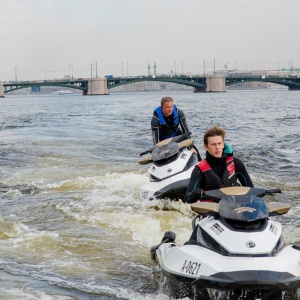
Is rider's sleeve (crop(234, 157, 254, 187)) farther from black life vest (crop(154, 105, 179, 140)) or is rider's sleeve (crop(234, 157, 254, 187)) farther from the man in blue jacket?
black life vest (crop(154, 105, 179, 140))

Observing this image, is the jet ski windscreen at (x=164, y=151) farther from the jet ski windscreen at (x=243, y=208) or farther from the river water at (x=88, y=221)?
the jet ski windscreen at (x=243, y=208)

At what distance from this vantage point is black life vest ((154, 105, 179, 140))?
1147 cm

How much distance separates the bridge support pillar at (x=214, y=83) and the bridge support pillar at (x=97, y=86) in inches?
812

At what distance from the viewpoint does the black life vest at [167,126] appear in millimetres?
11469

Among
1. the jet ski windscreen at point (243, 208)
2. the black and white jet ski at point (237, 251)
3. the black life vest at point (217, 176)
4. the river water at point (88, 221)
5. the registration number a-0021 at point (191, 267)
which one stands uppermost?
the black life vest at point (217, 176)

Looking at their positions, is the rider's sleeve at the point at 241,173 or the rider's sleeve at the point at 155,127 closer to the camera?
the rider's sleeve at the point at 241,173

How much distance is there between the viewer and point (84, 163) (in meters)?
17.0

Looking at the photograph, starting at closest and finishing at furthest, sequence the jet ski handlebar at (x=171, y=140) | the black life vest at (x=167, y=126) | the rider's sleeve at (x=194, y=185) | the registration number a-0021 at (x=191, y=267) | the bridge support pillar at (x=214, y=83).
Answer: the registration number a-0021 at (x=191, y=267), the rider's sleeve at (x=194, y=185), the jet ski handlebar at (x=171, y=140), the black life vest at (x=167, y=126), the bridge support pillar at (x=214, y=83)

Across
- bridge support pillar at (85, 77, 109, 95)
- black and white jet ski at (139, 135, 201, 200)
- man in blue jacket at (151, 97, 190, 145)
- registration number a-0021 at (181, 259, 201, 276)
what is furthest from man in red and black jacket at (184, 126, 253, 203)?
bridge support pillar at (85, 77, 109, 95)

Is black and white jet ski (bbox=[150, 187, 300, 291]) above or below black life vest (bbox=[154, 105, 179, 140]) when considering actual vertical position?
below

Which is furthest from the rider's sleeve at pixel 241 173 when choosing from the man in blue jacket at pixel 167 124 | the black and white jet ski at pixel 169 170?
the man in blue jacket at pixel 167 124

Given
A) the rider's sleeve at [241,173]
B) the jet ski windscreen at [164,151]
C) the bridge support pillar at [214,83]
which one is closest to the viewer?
the rider's sleeve at [241,173]

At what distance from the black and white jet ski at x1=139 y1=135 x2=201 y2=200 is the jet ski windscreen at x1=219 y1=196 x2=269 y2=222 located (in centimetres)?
442

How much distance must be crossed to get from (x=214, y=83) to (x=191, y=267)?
422ft
